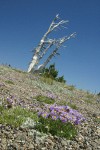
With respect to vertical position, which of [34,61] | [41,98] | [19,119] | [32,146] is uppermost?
[34,61]

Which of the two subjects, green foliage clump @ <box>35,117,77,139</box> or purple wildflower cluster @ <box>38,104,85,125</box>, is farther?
purple wildflower cluster @ <box>38,104,85,125</box>

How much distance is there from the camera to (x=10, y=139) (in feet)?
27.6

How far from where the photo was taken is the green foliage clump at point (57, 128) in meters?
9.38

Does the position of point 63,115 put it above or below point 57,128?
above

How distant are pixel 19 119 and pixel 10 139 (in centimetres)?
134

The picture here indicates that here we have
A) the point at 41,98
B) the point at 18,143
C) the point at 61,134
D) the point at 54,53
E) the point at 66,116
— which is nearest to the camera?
the point at 18,143

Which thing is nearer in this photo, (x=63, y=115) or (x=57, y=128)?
(x=57, y=128)

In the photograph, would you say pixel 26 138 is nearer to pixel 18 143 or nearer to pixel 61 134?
pixel 18 143

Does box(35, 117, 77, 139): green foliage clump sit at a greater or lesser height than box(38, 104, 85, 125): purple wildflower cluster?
lesser

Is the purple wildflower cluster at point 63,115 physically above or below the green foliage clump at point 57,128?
above

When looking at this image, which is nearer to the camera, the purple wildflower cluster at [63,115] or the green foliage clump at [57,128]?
the green foliage clump at [57,128]

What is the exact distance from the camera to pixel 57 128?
9.55m

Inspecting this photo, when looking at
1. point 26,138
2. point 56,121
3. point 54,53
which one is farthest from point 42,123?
point 54,53

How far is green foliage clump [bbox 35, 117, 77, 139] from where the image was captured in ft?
30.8
